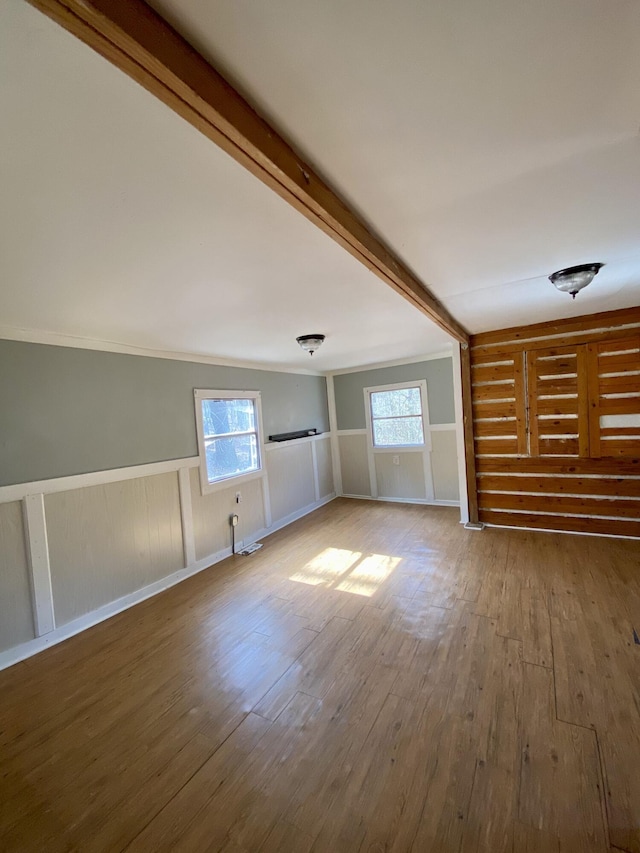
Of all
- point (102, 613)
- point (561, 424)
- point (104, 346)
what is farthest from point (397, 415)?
point (102, 613)

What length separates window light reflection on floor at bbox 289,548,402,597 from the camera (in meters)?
3.10

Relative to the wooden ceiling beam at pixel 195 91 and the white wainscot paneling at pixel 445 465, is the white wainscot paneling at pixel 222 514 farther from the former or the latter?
the wooden ceiling beam at pixel 195 91

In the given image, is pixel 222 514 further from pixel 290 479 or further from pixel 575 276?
pixel 575 276

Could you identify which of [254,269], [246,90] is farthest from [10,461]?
[246,90]

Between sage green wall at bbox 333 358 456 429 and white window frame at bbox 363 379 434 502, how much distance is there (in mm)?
64

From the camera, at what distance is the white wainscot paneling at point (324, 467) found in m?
6.02

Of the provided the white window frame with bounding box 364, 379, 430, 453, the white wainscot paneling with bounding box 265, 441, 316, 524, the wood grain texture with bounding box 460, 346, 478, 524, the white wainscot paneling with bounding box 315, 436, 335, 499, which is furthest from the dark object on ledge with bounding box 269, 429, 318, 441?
the wood grain texture with bounding box 460, 346, 478, 524

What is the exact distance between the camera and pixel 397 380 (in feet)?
18.6

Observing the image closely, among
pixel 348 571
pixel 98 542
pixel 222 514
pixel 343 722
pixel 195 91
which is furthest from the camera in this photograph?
pixel 222 514

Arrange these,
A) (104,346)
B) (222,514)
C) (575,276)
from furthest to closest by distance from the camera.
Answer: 1. (222,514)
2. (104,346)
3. (575,276)

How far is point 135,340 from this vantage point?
2971 millimetres

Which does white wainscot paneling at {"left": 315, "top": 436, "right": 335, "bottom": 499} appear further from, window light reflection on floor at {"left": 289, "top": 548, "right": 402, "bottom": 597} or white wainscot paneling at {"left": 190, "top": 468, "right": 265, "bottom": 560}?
window light reflection on floor at {"left": 289, "top": 548, "right": 402, "bottom": 597}

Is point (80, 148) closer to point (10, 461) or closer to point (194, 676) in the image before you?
point (10, 461)

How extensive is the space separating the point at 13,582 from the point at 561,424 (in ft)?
16.9
